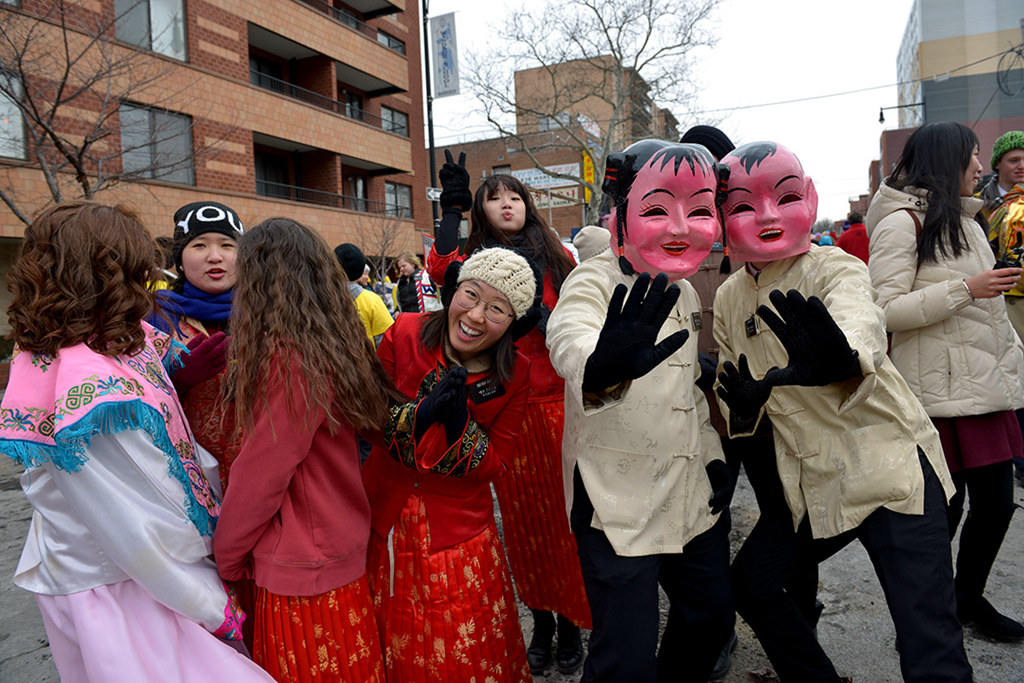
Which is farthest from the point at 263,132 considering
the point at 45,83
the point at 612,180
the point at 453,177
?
the point at 612,180

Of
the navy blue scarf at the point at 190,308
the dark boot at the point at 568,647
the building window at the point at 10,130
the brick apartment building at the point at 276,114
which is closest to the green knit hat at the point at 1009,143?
the dark boot at the point at 568,647

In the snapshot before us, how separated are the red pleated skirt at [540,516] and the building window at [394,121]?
1986cm

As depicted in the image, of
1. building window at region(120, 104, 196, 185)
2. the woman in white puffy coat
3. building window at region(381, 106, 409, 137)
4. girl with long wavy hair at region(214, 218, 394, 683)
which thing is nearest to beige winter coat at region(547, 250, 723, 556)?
girl with long wavy hair at region(214, 218, 394, 683)

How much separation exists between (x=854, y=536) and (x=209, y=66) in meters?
16.3

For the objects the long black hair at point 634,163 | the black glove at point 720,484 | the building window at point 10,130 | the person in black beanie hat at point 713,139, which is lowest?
the black glove at point 720,484

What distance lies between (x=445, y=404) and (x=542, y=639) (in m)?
1.54

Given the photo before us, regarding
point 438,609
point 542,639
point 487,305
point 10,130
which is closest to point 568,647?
point 542,639

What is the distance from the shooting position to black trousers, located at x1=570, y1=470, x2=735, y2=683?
178cm

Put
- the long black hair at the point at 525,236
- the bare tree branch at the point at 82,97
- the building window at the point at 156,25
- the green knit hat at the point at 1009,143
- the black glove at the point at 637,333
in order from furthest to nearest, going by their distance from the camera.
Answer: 1. the building window at the point at 156,25
2. the bare tree branch at the point at 82,97
3. the green knit hat at the point at 1009,143
4. the long black hair at the point at 525,236
5. the black glove at the point at 637,333

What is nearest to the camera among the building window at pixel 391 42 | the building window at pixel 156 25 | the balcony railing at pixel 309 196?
the building window at pixel 156 25

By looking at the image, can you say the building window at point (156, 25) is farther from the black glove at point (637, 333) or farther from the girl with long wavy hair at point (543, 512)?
the black glove at point (637, 333)

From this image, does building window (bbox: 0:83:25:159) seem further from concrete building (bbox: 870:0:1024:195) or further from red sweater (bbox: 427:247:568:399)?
concrete building (bbox: 870:0:1024:195)

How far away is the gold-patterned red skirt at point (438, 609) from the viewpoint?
1895 mm

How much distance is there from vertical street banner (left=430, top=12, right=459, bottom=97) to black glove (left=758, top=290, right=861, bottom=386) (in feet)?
51.9
